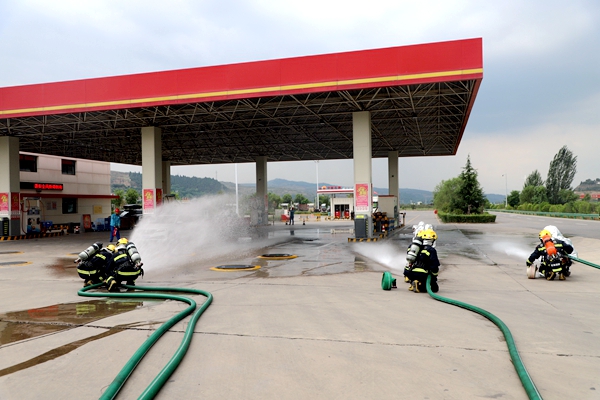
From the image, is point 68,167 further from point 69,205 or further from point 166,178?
point 166,178

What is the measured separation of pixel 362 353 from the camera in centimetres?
486

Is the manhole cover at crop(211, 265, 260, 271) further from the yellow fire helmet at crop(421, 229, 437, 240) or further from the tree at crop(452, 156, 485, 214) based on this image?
the tree at crop(452, 156, 485, 214)

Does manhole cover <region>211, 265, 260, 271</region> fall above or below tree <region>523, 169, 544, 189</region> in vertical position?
below

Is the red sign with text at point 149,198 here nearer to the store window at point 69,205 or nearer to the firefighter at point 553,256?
the store window at point 69,205

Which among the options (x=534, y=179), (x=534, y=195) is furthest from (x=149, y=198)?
(x=534, y=179)

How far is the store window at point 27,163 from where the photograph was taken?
34.2m

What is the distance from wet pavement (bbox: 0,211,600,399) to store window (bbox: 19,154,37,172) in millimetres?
29065

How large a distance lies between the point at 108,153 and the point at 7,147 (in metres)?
12.8

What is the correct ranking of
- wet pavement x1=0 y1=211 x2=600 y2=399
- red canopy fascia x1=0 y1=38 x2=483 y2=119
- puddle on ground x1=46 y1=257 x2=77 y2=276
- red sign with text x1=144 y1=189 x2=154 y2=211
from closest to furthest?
wet pavement x1=0 y1=211 x2=600 y2=399
puddle on ground x1=46 y1=257 x2=77 y2=276
red canopy fascia x1=0 y1=38 x2=483 y2=119
red sign with text x1=144 y1=189 x2=154 y2=211

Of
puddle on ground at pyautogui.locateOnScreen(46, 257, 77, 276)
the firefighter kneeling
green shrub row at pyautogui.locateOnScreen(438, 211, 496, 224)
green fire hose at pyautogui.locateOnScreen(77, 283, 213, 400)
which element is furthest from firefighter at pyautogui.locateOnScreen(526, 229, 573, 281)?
green shrub row at pyautogui.locateOnScreen(438, 211, 496, 224)

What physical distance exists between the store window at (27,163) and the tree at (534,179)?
400 ft

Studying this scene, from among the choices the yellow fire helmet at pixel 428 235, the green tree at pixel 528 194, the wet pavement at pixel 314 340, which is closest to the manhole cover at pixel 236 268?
the wet pavement at pixel 314 340

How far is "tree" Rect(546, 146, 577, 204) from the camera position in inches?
3707

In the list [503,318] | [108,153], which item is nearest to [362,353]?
[503,318]
